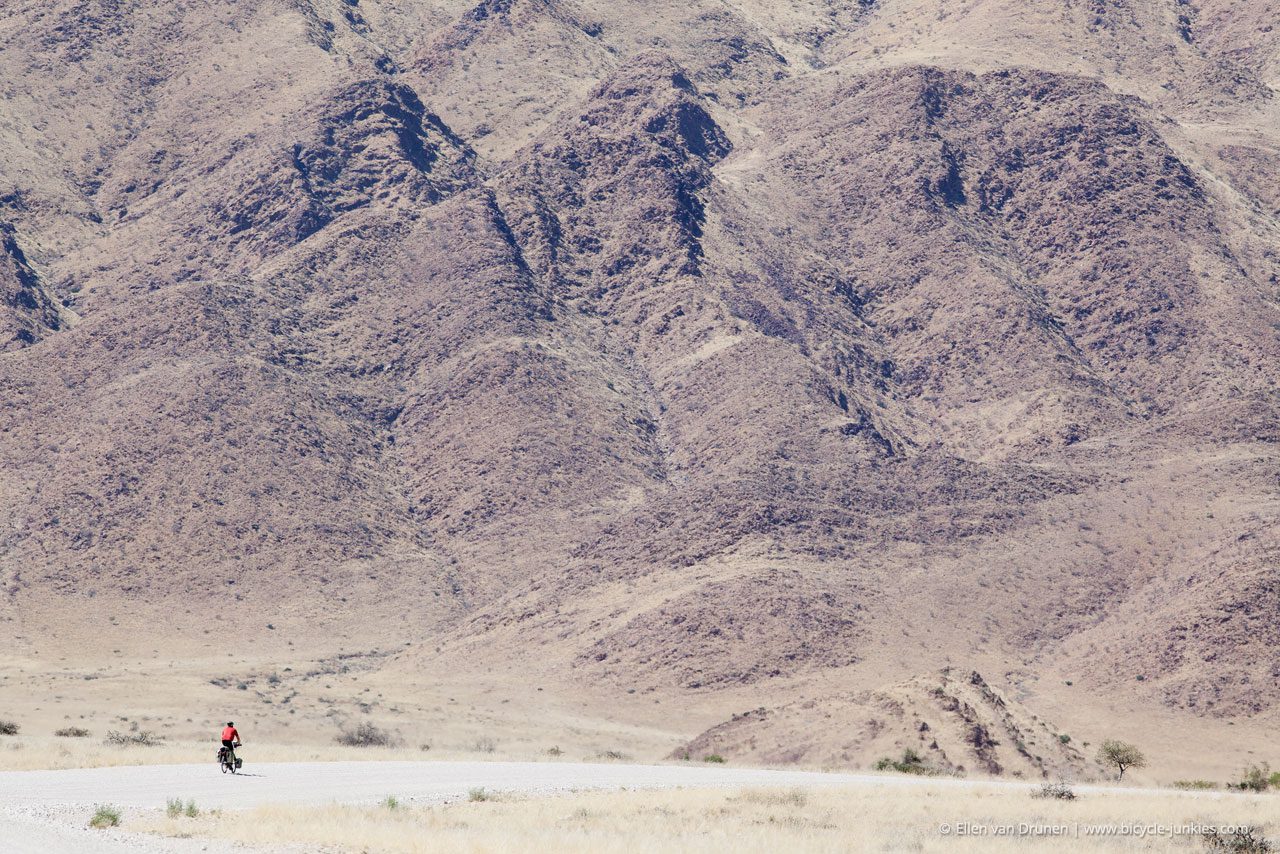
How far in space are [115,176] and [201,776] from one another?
120m

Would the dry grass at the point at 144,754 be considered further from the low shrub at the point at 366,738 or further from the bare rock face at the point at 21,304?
the bare rock face at the point at 21,304

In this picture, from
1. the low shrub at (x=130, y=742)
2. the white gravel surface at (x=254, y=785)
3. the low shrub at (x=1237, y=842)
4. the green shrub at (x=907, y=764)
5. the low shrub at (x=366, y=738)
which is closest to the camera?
the white gravel surface at (x=254, y=785)

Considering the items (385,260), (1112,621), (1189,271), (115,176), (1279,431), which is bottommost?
(1112,621)

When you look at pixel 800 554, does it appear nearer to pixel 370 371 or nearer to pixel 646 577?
pixel 646 577

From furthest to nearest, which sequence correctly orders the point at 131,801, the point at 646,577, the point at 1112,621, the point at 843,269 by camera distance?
the point at 843,269, the point at 646,577, the point at 1112,621, the point at 131,801

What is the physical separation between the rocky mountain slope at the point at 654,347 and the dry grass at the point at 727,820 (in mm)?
21718

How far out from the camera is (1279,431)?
112m

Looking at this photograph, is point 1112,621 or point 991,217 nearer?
point 1112,621

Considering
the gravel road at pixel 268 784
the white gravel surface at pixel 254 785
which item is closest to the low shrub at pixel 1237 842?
the gravel road at pixel 268 784

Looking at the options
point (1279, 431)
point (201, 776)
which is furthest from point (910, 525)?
point (201, 776)

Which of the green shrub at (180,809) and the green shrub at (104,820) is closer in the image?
the green shrub at (104,820)

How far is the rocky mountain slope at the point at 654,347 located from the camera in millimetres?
99750

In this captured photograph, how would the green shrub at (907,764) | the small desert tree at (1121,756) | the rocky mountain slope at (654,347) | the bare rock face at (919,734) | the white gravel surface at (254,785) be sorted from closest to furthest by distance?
the white gravel surface at (254,785) → the green shrub at (907,764) → the bare rock face at (919,734) → the small desert tree at (1121,756) → the rocky mountain slope at (654,347)

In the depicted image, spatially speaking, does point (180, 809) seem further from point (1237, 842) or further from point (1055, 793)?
point (1055, 793)
